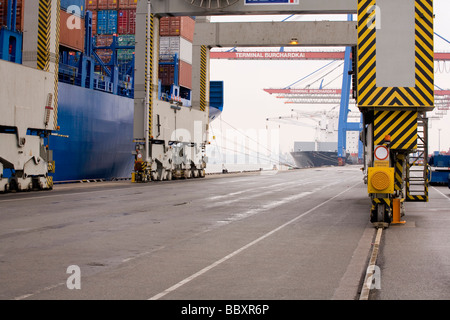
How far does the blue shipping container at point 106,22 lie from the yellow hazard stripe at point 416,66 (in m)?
34.6

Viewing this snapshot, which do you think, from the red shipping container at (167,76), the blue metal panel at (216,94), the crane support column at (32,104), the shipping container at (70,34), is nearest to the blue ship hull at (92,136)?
the shipping container at (70,34)

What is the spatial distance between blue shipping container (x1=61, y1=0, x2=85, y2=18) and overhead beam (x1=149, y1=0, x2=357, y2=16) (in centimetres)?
508

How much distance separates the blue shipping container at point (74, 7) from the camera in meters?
33.7

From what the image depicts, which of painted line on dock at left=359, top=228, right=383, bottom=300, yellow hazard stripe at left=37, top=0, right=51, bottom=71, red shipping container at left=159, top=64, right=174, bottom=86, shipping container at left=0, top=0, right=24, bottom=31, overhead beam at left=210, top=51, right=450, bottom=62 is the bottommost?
painted line on dock at left=359, top=228, right=383, bottom=300

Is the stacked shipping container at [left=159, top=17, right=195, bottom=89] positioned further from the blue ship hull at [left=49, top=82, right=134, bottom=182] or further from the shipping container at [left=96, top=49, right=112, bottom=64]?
the blue ship hull at [left=49, top=82, right=134, bottom=182]

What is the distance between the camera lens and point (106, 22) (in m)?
44.4

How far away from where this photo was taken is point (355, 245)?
9.40 meters

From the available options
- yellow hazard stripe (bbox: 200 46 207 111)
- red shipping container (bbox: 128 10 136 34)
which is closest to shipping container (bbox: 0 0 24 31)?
red shipping container (bbox: 128 10 136 34)

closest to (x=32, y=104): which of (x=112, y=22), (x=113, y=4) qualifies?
(x=112, y=22)

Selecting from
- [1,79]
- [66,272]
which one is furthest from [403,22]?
[1,79]

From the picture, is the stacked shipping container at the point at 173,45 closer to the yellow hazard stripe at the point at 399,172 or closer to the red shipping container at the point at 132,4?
the red shipping container at the point at 132,4

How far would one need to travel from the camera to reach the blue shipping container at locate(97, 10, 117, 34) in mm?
44125
